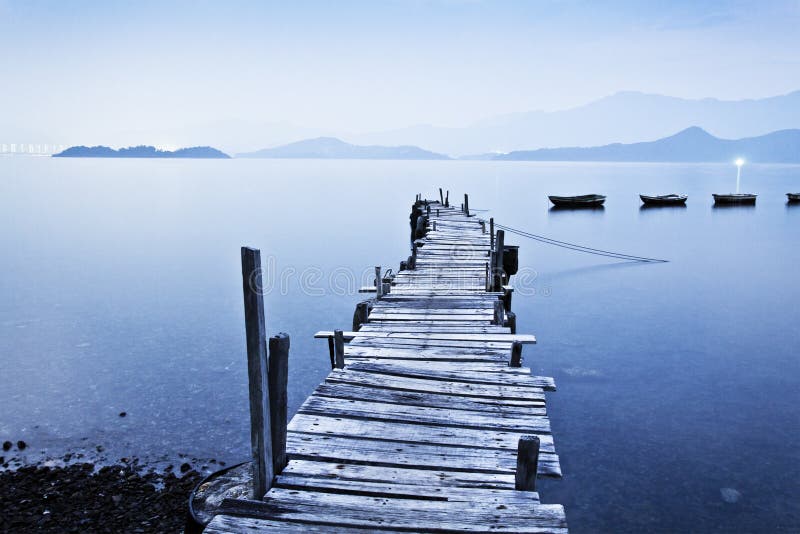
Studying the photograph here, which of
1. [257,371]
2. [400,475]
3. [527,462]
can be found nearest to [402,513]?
[400,475]

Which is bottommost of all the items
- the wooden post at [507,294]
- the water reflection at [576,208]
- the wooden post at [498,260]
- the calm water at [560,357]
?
the calm water at [560,357]

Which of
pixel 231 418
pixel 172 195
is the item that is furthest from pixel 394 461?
pixel 172 195

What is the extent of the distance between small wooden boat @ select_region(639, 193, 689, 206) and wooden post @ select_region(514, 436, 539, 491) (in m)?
81.6

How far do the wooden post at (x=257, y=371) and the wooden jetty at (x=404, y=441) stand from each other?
1cm

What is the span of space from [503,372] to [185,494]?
19.9 feet

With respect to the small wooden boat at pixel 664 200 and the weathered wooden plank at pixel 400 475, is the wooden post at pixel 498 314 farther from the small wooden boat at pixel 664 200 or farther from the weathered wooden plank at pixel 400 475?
the small wooden boat at pixel 664 200

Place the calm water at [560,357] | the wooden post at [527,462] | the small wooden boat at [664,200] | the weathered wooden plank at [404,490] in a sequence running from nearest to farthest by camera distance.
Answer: the wooden post at [527,462] → the weathered wooden plank at [404,490] → the calm water at [560,357] → the small wooden boat at [664,200]

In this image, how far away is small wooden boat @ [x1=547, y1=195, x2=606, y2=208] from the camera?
76.6 m

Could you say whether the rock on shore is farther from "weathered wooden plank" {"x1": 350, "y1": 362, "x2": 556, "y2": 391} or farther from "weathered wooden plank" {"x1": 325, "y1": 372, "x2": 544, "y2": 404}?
"weathered wooden plank" {"x1": 350, "y1": 362, "x2": 556, "y2": 391}

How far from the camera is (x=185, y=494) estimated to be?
10.6 m

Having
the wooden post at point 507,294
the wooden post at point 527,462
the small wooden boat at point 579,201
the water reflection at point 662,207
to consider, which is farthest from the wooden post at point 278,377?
the water reflection at point 662,207

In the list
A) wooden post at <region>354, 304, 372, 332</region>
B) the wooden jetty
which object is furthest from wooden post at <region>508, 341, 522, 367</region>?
wooden post at <region>354, 304, 372, 332</region>

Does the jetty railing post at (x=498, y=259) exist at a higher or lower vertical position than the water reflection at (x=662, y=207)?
higher

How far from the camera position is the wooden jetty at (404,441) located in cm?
539
